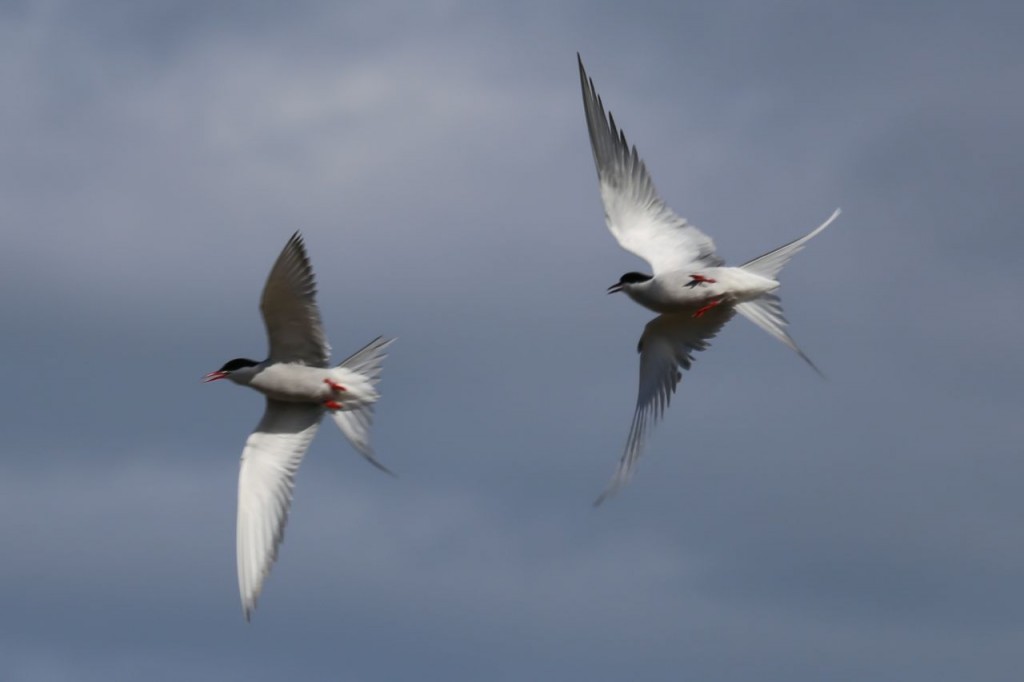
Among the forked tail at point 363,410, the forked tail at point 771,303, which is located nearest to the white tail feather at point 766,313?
the forked tail at point 771,303

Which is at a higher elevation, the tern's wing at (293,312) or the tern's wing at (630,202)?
the tern's wing at (630,202)

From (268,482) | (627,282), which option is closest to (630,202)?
(627,282)

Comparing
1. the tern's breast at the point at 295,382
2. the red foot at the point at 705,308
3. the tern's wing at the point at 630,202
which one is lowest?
the tern's breast at the point at 295,382

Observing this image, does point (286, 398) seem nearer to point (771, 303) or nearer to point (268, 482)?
point (268, 482)

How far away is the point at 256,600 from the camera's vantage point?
16.1 meters

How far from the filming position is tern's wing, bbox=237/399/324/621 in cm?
1639

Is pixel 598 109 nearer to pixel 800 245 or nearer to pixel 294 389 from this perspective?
pixel 800 245

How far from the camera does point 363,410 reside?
17047 mm

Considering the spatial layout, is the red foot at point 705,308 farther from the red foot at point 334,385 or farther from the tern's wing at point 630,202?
the red foot at point 334,385

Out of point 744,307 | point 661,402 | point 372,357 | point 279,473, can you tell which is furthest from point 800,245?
point 279,473

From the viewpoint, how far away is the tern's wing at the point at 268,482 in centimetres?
1639

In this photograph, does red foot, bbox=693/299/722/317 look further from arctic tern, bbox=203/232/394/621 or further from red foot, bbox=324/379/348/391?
red foot, bbox=324/379/348/391

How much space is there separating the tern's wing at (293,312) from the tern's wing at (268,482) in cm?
80

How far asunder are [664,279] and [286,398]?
11.5 ft
